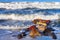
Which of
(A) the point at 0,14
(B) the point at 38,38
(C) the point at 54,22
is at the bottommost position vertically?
(B) the point at 38,38

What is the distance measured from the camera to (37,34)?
128 cm

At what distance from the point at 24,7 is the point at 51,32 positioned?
0.99ft

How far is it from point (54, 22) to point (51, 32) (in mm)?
86

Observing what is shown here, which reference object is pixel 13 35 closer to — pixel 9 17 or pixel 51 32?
pixel 9 17

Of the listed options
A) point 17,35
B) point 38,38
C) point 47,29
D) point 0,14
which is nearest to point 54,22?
point 47,29

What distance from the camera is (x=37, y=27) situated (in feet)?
4.24

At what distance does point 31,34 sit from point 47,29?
138mm

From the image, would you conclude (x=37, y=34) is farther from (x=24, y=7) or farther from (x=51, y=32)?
(x=24, y=7)

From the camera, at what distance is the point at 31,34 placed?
128cm

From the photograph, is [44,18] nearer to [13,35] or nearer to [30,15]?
[30,15]

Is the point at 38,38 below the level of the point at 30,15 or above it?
below

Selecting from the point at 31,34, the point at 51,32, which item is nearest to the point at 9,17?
the point at 31,34

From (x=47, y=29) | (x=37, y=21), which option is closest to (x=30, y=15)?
(x=37, y=21)

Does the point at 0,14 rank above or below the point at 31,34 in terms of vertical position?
above
